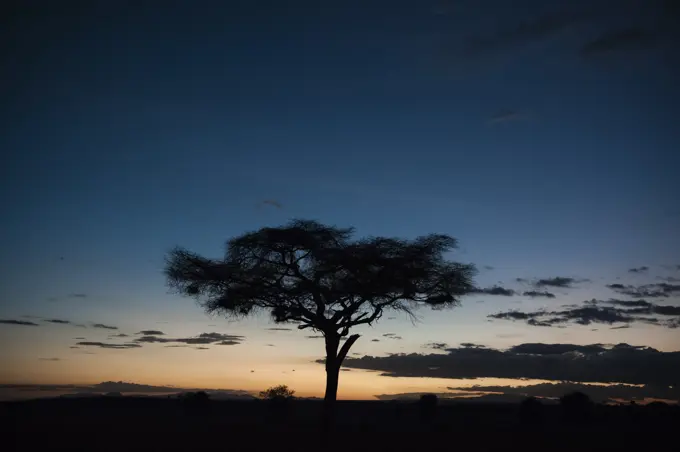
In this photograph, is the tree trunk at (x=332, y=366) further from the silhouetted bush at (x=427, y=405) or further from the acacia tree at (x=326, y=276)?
the silhouetted bush at (x=427, y=405)

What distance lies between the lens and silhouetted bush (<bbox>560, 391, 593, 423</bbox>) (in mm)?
71988

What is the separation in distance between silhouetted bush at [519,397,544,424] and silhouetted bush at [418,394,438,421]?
399 inches

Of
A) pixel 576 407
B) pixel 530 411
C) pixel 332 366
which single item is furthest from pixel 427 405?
pixel 332 366

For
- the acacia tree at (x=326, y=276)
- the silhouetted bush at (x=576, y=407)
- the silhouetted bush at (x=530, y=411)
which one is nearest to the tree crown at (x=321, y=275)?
the acacia tree at (x=326, y=276)

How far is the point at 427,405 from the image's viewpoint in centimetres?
7506

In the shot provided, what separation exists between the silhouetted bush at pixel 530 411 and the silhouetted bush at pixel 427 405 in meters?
10.1

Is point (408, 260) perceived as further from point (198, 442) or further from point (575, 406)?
point (575, 406)

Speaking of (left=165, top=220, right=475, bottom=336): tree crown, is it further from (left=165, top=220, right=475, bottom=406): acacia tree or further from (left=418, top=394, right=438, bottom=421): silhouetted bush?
(left=418, top=394, right=438, bottom=421): silhouetted bush

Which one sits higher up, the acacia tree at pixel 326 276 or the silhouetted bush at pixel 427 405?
the acacia tree at pixel 326 276

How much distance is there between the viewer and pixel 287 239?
3148cm

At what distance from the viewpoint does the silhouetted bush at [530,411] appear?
62844mm

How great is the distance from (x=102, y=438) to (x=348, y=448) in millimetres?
11297

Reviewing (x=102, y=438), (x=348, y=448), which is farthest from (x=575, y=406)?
(x=102, y=438)

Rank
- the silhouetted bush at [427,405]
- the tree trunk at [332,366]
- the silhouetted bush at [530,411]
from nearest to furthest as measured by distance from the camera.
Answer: the tree trunk at [332,366] → the silhouetted bush at [530,411] → the silhouetted bush at [427,405]
